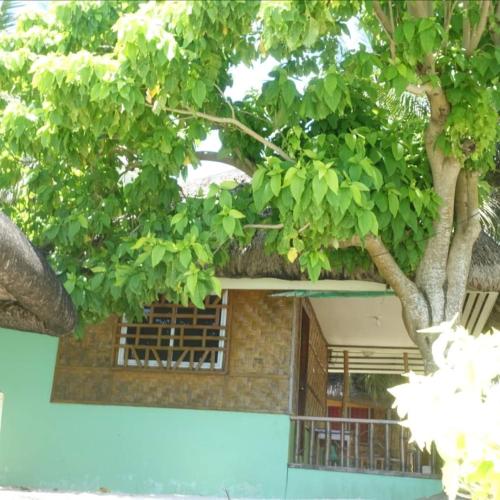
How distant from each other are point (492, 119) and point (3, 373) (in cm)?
548

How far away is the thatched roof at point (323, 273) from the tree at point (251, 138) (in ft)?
2.87

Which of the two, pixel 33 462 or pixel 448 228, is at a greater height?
pixel 448 228

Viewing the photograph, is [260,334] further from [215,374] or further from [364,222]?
[364,222]

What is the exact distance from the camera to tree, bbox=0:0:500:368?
457cm

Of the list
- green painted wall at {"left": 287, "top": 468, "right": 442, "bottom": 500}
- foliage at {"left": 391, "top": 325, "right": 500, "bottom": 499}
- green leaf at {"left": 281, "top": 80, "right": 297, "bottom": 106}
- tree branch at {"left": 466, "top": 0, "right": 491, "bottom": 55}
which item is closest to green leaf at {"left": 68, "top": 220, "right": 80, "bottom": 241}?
green leaf at {"left": 281, "top": 80, "right": 297, "bottom": 106}

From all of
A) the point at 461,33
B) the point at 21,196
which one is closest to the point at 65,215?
the point at 21,196

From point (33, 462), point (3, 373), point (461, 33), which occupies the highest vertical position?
point (461, 33)

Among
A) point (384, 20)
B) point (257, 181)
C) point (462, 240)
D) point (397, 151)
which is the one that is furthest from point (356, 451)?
point (384, 20)

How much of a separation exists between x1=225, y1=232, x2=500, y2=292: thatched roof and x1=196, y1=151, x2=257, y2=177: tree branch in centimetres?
127

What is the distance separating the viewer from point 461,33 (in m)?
5.56

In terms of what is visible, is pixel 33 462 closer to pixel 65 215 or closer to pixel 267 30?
pixel 65 215

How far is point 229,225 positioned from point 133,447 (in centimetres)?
349

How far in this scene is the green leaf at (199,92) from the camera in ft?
15.5

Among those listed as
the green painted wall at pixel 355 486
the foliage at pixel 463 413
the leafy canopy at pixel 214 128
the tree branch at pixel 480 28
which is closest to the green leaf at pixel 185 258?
the leafy canopy at pixel 214 128
